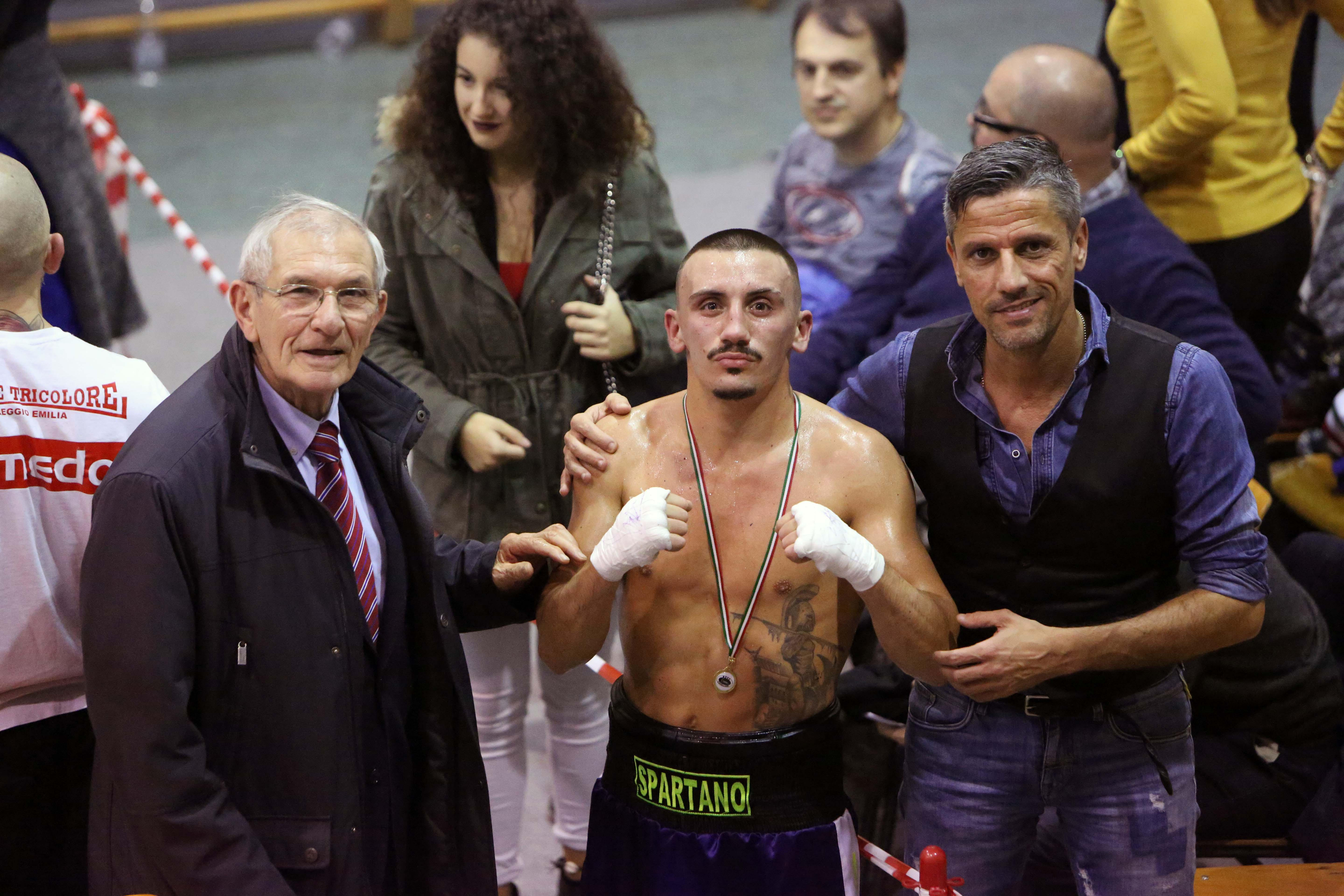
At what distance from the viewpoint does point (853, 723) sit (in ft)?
11.1

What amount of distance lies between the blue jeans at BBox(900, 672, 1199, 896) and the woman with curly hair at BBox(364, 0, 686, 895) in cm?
105

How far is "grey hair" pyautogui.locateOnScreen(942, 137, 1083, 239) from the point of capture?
2232 mm

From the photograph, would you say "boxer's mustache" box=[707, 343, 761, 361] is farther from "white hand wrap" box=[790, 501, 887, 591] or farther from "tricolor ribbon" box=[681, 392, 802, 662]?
"white hand wrap" box=[790, 501, 887, 591]

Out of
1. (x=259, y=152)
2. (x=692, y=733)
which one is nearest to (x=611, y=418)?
(x=692, y=733)

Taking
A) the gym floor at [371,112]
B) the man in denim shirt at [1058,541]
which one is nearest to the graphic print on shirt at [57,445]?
the man in denim shirt at [1058,541]

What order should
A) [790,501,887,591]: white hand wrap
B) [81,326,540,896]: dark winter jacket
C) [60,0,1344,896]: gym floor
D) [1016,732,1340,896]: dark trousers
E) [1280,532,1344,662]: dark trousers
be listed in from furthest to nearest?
[60,0,1344,896]: gym floor
[1280,532,1344,662]: dark trousers
[1016,732,1340,896]: dark trousers
[790,501,887,591]: white hand wrap
[81,326,540,896]: dark winter jacket

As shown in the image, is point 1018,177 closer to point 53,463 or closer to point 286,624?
point 286,624

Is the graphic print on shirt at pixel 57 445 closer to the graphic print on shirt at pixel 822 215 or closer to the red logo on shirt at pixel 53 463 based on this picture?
the red logo on shirt at pixel 53 463

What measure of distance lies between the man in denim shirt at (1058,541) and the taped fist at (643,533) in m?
0.47

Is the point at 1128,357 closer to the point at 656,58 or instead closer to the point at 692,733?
the point at 692,733

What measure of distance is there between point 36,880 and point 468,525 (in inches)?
44.6

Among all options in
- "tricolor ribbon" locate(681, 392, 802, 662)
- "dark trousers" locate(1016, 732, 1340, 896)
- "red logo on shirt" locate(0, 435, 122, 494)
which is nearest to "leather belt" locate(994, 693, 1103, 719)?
"tricolor ribbon" locate(681, 392, 802, 662)

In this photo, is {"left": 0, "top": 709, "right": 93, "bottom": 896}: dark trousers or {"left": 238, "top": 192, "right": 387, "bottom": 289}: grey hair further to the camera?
{"left": 0, "top": 709, "right": 93, "bottom": 896}: dark trousers

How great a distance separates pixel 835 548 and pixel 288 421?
85 cm
